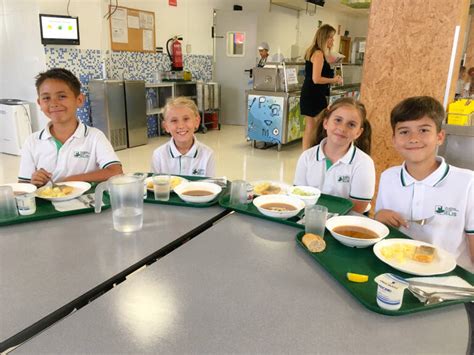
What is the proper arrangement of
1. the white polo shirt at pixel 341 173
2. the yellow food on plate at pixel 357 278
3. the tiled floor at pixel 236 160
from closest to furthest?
the yellow food on plate at pixel 357 278 < the white polo shirt at pixel 341 173 < the tiled floor at pixel 236 160

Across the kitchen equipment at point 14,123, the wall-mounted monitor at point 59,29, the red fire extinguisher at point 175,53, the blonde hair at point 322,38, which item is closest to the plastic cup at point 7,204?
the blonde hair at point 322,38

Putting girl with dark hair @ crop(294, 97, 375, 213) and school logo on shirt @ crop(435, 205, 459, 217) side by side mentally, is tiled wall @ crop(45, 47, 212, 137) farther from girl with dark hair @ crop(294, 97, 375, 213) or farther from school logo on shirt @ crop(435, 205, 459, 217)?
school logo on shirt @ crop(435, 205, 459, 217)

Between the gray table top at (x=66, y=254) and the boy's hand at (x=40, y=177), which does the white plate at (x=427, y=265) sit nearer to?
the gray table top at (x=66, y=254)

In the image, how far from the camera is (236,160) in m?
5.26

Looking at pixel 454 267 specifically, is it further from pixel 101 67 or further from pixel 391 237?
pixel 101 67

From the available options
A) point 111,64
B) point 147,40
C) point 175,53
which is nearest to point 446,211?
point 111,64

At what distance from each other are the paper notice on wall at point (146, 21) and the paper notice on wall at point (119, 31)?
360mm

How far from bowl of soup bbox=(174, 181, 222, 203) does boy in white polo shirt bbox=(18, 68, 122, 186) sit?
514mm

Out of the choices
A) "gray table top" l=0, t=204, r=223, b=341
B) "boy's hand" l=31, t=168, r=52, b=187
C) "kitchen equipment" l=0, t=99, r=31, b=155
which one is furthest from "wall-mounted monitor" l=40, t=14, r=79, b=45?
"gray table top" l=0, t=204, r=223, b=341

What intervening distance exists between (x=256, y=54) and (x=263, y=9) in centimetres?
106

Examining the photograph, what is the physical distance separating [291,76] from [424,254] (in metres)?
4.78

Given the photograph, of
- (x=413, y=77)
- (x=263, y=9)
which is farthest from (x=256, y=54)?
(x=413, y=77)

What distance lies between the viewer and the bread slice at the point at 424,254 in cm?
117

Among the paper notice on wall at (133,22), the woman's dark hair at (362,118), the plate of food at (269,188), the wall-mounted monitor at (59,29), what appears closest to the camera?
the plate of food at (269,188)
